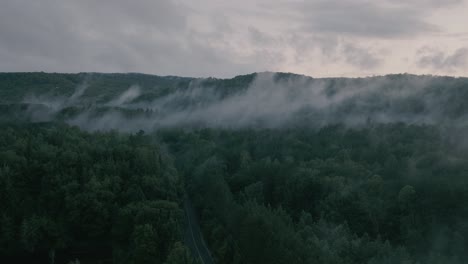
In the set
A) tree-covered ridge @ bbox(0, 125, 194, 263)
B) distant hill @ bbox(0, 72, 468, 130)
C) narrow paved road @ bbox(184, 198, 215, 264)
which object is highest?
distant hill @ bbox(0, 72, 468, 130)

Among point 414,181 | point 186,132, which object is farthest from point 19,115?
point 414,181

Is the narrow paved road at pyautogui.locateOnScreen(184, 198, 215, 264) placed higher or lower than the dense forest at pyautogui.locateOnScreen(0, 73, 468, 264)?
lower

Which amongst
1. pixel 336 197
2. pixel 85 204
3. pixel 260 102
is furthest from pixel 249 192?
pixel 260 102

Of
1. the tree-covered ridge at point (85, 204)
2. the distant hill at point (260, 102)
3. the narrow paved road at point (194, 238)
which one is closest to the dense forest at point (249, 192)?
the tree-covered ridge at point (85, 204)

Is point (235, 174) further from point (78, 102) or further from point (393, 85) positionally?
point (78, 102)

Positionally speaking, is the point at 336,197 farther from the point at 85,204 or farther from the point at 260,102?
the point at 260,102

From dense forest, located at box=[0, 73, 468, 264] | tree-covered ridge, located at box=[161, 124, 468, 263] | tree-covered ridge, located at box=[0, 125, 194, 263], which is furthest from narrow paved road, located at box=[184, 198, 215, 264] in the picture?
tree-covered ridge, located at box=[0, 125, 194, 263]

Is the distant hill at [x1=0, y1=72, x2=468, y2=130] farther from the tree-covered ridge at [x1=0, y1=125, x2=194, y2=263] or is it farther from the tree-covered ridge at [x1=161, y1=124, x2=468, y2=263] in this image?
the tree-covered ridge at [x1=0, y1=125, x2=194, y2=263]
